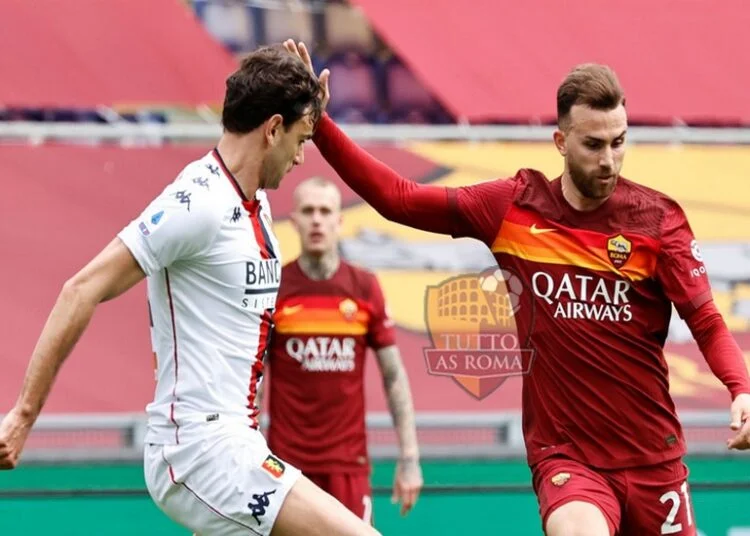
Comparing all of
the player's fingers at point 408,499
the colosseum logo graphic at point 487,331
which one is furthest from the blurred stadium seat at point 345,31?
the player's fingers at point 408,499

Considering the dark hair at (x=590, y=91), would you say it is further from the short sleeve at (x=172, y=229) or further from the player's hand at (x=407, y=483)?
the player's hand at (x=407, y=483)

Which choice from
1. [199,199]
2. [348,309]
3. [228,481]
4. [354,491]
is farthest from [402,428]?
[199,199]

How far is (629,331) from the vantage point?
5.34 meters

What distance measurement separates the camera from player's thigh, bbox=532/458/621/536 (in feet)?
A: 16.4

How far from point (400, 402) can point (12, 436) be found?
3.41 meters

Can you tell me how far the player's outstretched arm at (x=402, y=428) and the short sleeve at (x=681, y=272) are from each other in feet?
8.08

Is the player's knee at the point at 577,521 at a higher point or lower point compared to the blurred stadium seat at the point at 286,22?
lower

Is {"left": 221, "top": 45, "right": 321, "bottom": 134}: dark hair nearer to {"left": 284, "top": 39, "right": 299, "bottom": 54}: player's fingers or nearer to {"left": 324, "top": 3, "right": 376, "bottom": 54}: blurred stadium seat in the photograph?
{"left": 284, "top": 39, "right": 299, "bottom": 54}: player's fingers

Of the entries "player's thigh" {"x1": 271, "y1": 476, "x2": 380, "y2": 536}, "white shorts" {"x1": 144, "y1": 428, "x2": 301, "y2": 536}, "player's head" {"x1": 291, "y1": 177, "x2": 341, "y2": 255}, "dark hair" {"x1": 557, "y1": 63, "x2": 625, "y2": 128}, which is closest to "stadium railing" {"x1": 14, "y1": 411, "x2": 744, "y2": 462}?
"player's head" {"x1": 291, "y1": 177, "x2": 341, "y2": 255}

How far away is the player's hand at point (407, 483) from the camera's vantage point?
24.3 ft

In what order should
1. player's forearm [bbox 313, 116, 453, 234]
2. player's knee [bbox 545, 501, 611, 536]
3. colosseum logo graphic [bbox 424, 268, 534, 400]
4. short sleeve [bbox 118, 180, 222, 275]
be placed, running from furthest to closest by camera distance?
1. colosseum logo graphic [bbox 424, 268, 534, 400]
2. player's forearm [bbox 313, 116, 453, 234]
3. player's knee [bbox 545, 501, 611, 536]
4. short sleeve [bbox 118, 180, 222, 275]

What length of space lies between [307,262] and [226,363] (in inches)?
119

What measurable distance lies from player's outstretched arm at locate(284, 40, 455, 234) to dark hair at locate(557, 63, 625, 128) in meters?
0.55

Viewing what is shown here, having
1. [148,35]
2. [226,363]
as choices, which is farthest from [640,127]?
[226,363]
